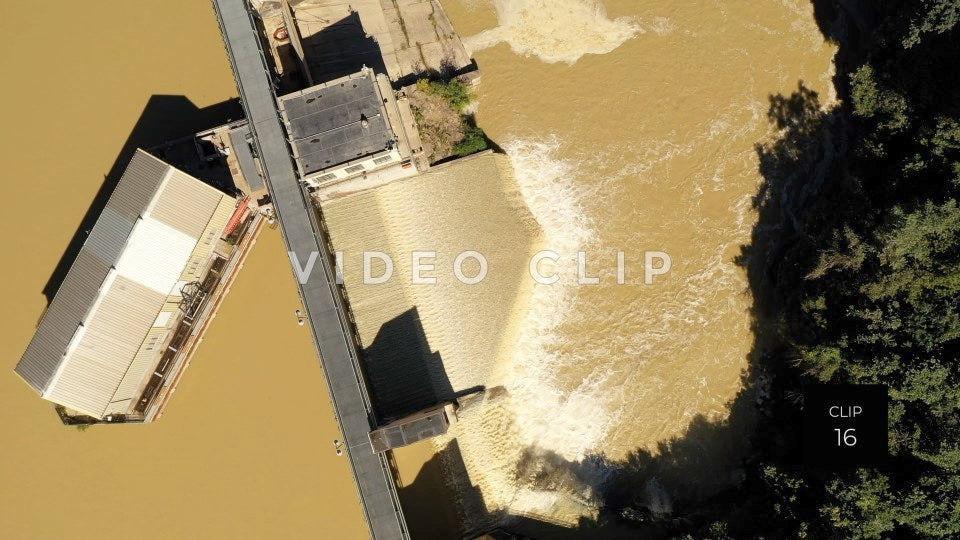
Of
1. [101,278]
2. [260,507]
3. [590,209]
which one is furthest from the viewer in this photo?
[590,209]

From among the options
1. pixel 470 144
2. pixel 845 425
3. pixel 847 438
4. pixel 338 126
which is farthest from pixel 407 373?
pixel 847 438

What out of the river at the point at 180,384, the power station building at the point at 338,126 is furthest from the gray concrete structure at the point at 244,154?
the river at the point at 180,384

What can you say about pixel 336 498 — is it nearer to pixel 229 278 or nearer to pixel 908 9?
pixel 229 278

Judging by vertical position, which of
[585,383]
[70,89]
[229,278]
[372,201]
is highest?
[70,89]

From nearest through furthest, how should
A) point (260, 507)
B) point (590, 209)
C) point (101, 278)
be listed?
point (101, 278)
point (260, 507)
point (590, 209)

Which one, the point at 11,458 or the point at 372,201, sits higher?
the point at 372,201

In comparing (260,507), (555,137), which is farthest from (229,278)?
(555,137)

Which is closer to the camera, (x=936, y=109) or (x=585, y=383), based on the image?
(x=936, y=109)
